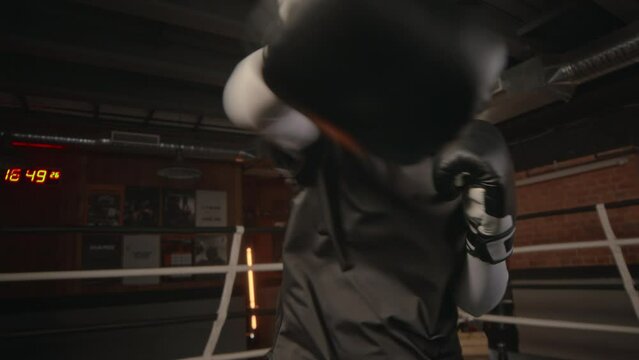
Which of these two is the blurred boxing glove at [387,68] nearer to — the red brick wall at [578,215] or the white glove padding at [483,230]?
the white glove padding at [483,230]

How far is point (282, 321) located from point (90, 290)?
5173mm

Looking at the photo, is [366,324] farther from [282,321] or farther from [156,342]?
[156,342]

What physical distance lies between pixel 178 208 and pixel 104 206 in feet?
2.99

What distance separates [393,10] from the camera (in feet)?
1.55

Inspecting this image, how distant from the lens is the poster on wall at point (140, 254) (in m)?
5.38

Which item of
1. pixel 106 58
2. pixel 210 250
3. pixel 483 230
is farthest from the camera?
pixel 210 250

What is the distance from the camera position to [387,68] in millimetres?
486

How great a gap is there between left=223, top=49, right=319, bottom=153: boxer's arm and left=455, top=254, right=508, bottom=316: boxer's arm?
38 cm

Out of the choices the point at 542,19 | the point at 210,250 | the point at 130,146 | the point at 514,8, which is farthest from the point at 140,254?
the point at 542,19

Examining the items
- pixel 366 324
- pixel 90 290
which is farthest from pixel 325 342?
pixel 90 290

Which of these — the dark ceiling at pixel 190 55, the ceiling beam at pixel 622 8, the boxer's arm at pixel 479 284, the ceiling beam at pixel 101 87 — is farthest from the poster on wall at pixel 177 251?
the boxer's arm at pixel 479 284

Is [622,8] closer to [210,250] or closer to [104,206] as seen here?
[210,250]

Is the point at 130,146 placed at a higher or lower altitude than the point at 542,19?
lower

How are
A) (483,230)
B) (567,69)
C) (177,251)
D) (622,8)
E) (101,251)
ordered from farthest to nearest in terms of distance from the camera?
1. (177,251)
2. (101,251)
3. (567,69)
4. (622,8)
5. (483,230)
